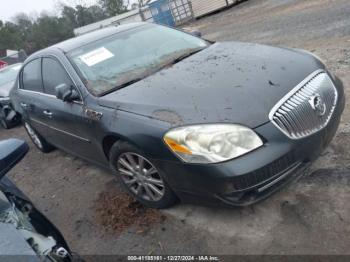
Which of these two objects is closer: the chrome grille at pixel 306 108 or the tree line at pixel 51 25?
the chrome grille at pixel 306 108

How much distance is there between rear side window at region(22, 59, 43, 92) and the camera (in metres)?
4.57

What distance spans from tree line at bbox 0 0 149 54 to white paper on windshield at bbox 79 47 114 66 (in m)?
34.4

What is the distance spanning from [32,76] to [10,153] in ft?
9.33

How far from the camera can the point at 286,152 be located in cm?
263

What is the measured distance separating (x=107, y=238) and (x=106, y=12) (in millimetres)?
51569

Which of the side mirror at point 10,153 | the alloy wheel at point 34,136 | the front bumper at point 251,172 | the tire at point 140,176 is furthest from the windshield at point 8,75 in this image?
the front bumper at point 251,172

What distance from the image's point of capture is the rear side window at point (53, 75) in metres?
3.83

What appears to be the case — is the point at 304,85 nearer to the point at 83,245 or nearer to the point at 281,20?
the point at 83,245

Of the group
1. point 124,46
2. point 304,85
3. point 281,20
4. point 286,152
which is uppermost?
point 124,46

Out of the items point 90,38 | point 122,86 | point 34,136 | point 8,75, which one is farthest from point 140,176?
point 8,75

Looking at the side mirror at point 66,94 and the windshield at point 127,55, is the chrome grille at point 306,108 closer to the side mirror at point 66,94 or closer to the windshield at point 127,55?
the windshield at point 127,55

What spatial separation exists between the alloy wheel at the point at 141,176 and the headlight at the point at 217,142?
55 centimetres

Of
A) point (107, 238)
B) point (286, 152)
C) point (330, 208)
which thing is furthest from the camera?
point (107, 238)

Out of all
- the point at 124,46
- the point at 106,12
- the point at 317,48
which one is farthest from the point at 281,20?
the point at 106,12
